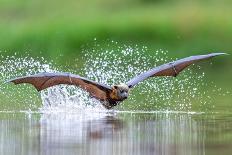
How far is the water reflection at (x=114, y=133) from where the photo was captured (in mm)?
13078

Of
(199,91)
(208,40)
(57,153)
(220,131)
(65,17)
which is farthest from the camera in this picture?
(65,17)

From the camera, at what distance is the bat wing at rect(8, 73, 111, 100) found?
1750 centimetres

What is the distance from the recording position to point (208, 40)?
33875mm

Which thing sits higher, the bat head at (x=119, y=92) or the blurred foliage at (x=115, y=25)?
the blurred foliage at (x=115, y=25)

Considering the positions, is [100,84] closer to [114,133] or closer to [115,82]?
[114,133]

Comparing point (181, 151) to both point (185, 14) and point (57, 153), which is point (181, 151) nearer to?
point (57, 153)

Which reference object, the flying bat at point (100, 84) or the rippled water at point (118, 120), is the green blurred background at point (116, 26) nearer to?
the rippled water at point (118, 120)

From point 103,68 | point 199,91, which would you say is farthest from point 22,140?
point 103,68

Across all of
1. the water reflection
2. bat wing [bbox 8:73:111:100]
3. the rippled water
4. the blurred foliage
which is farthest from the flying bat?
the blurred foliage

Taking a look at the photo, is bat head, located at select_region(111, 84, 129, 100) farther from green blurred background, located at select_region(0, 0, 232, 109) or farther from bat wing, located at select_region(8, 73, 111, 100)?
green blurred background, located at select_region(0, 0, 232, 109)

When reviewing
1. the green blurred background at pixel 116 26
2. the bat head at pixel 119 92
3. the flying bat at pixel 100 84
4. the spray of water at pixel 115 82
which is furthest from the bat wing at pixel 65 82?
the green blurred background at pixel 116 26

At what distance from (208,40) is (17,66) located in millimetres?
7261

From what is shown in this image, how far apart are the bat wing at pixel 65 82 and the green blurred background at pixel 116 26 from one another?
12.2 m

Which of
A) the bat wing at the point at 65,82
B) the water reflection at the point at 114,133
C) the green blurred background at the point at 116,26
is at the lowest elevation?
the water reflection at the point at 114,133
